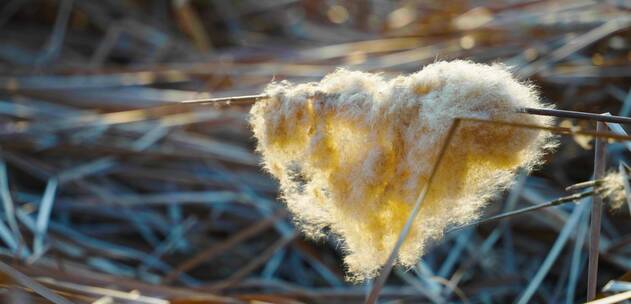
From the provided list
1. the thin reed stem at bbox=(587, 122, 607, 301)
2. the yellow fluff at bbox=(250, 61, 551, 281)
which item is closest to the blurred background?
the thin reed stem at bbox=(587, 122, 607, 301)

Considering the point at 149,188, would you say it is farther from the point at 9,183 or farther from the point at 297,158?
the point at 297,158

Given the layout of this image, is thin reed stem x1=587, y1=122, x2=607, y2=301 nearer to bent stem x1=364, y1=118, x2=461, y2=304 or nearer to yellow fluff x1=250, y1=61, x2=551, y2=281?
yellow fluff x1=250, y1=61, x2=551, y2=281

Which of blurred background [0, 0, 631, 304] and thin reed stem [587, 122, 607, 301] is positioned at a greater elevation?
blurred background [0, 0, 631, 304]

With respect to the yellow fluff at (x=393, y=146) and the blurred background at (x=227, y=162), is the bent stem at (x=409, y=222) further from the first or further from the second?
the blurred background at (x=227, y=162)

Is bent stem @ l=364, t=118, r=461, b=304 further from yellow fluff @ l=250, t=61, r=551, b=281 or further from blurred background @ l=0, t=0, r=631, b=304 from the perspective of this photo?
blurred background @ l=0, t=0, r=631, b=304

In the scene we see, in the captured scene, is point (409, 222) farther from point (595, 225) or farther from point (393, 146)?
point (595, 225)

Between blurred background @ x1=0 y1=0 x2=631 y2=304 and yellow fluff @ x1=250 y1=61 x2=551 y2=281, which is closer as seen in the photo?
yellow fluff @ x1=250 y1=61 x2=551 y2=281
